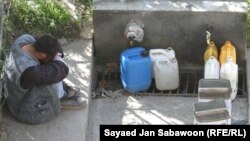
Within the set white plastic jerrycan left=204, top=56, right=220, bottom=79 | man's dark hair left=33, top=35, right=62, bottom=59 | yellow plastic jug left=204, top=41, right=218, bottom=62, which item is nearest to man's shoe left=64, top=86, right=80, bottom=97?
man's dark hair left=33, top=35, right=62, bottom=59

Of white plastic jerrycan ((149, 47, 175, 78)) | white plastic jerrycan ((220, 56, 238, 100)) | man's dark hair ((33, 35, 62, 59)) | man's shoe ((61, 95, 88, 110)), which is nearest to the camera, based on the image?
man's dark hair ((33, 35, 62, 59))

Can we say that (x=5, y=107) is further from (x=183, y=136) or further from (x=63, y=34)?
(x=183, y=136)

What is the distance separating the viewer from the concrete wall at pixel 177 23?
7961 mm

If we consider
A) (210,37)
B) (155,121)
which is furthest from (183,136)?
(210,37)

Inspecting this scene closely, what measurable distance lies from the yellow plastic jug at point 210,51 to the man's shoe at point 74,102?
1685mm

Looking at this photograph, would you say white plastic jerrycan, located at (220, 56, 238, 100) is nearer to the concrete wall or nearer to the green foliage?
the concrete wall

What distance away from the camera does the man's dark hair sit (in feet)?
21.5

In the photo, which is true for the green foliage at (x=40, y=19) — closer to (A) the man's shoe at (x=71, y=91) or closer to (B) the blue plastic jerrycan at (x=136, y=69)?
(B) the blue plastic jerrycan at (x=136, y=69)

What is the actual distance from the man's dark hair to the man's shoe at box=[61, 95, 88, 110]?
85 cm

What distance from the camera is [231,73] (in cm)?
767

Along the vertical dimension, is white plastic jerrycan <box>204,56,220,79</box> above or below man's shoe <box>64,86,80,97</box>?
above

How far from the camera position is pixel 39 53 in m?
6.64

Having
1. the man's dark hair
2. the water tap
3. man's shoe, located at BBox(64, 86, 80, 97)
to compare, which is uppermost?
the man's dark hair

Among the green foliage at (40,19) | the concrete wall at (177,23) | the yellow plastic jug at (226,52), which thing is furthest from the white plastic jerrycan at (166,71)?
the green foliage at (40,19)
